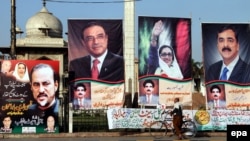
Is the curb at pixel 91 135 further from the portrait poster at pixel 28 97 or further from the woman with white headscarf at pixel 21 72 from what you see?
the woman with white headscarf at pixel 21 72

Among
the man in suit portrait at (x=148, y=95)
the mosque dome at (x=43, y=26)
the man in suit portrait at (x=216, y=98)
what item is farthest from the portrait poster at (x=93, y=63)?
the mosque dome at (x=43, y=26)

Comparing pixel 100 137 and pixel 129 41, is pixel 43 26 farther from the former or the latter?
pixel 100 137

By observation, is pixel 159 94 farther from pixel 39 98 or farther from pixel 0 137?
pixel 0 137

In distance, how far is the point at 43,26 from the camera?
4400 centimetres

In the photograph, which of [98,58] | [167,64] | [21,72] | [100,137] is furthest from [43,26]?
[100,137]

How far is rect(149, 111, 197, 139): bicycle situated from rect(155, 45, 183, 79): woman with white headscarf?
1.71 m

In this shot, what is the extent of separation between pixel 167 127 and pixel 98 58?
3850 mm

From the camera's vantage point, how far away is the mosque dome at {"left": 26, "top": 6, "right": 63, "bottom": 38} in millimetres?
44094

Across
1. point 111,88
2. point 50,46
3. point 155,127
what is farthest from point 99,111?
point 50,46

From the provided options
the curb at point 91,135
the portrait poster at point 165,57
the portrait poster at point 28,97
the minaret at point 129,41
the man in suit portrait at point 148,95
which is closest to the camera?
the curb at point 91,135

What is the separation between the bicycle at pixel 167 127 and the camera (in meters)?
16.2

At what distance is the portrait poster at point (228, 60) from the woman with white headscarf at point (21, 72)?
723cm

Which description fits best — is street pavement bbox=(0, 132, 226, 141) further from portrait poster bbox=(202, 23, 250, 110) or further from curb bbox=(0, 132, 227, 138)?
portrait poster bbox=(202, 23, 250, 110)

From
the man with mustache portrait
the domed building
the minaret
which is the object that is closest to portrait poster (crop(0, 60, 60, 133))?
the man with mustache portrait
